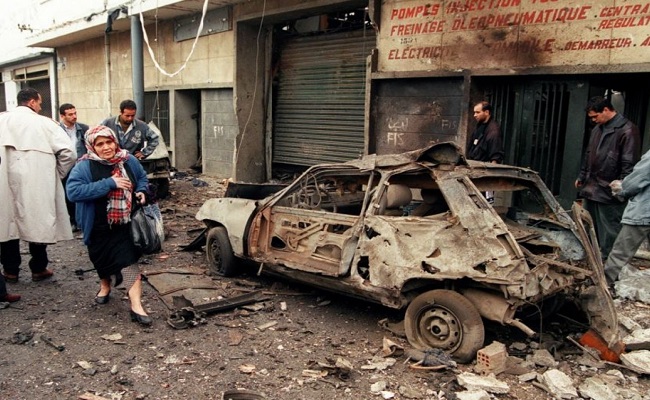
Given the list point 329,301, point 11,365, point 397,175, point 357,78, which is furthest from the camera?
point 357,78

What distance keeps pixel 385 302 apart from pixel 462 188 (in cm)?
105

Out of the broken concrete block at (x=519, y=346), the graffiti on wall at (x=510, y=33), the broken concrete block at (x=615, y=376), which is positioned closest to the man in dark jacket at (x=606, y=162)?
the graffiti on wall at (x=510, y=33)

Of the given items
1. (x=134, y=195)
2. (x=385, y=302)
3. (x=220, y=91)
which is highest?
(x=220, y=91)

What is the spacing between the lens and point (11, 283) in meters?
5.32

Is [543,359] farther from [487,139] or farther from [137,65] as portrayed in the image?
[137,65]

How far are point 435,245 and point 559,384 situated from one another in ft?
3.89

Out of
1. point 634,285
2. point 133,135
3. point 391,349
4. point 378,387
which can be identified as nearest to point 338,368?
point 378,387

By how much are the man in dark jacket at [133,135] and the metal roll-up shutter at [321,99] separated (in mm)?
4296

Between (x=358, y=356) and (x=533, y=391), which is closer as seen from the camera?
(x=533, y=391)

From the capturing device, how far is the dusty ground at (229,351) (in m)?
3.36

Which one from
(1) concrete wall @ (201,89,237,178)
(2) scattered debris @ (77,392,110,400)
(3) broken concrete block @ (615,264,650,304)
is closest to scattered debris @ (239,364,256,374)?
(2) scattered debris @ (77,392,110,400)

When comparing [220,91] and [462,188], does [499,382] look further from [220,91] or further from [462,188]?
[220,91]

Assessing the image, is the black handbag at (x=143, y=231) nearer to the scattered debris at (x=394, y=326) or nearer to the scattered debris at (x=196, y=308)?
the scattered debris at (x=196, y=308)

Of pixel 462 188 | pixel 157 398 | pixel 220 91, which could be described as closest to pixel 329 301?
pixel 462 188
